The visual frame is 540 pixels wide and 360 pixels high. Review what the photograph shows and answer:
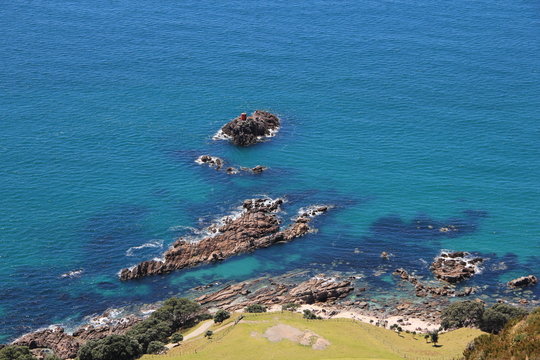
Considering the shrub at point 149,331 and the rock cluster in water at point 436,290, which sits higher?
the rock cluster in water at point 436,290

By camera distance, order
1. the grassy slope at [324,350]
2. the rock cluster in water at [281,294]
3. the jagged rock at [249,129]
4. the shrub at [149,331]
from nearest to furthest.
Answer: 1. the grassy slope at [324,350]
2. the shrub at [149,331]
3. the rock cluster in water at [281,294]
4. the jagged rock at [249,129]

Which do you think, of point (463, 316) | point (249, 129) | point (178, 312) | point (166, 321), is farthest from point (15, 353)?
point (249, 129)

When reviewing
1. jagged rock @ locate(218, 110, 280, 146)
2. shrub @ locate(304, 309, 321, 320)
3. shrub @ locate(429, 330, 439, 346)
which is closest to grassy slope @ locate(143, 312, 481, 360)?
shrub @ locate(429, 330, 439, 346)

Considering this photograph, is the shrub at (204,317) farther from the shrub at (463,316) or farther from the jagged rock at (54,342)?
the shrub at (463,316)

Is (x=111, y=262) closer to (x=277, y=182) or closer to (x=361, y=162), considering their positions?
(x=277, y=182)

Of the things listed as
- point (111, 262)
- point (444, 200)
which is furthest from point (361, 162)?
point (111, 262)

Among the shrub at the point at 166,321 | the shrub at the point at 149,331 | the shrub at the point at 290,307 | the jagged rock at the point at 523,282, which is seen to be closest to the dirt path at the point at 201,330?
the shrub at the point at 166,321
